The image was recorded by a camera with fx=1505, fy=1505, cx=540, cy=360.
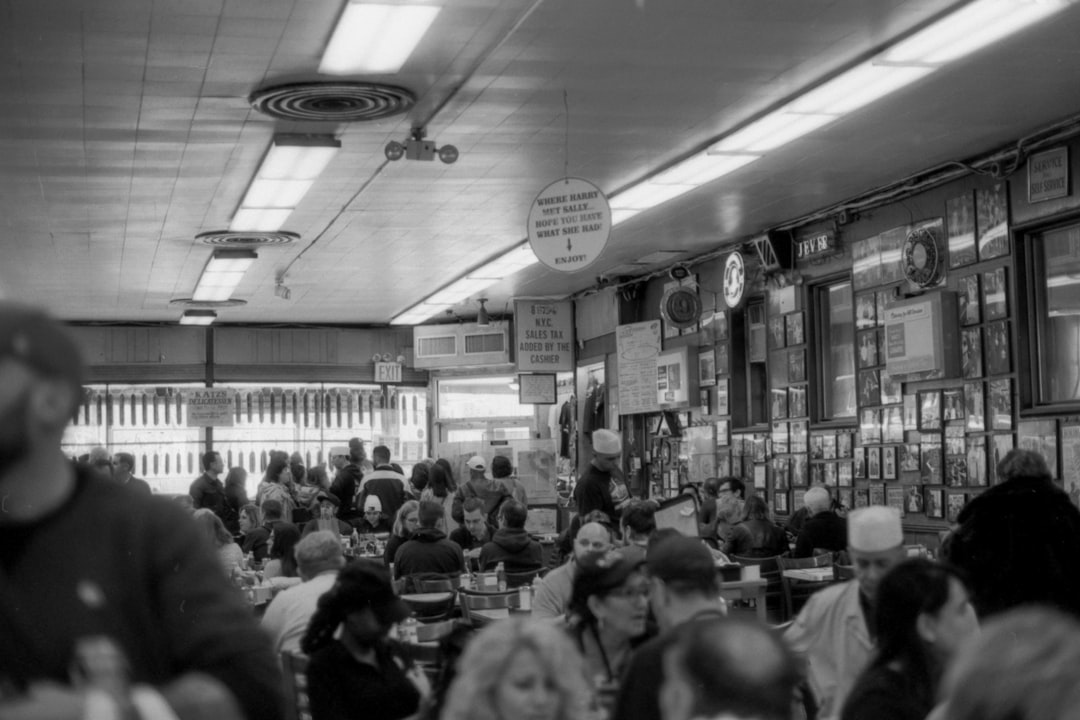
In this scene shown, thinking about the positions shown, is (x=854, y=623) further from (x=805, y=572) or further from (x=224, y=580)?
(x=805, y=572)

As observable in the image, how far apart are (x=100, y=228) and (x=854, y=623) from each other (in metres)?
10.9

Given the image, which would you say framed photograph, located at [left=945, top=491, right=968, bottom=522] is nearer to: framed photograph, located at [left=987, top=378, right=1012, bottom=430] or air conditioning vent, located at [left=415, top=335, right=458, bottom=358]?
framed photograph, located at [left=987, top=378, right=1012, bottom=430]

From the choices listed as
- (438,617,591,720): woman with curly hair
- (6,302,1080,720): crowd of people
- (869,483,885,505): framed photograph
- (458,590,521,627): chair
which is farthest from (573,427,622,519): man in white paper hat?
(438,617,591,720): woman with curly hair

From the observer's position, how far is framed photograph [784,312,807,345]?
50.4 ft

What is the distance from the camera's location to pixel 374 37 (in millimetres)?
8477

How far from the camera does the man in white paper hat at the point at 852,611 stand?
5.28 m

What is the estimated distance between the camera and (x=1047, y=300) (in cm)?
1165

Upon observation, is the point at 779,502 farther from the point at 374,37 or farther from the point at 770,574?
the point at 374,37

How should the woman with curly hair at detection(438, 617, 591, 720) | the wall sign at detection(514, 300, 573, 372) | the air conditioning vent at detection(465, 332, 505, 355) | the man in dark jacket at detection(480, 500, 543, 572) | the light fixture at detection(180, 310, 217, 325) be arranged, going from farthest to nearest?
the air conditioning vent at detection(465, 332, 505, 355) < the light fixture at detection(180, 310, 217, 325) < the wall sign at detection(514, 300, 573, 372) < the man in dark jacket at detection(480, 500, 543, 572) < the woman with curly hair at detection(438, 617, 591, 720)

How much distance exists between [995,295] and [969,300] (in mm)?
376

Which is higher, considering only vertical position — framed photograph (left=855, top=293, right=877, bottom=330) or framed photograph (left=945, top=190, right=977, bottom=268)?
framed photograph (left=945, top=190, right=977, bottom=268)

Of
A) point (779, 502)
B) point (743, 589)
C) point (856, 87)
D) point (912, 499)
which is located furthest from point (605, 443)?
point (779, 502)

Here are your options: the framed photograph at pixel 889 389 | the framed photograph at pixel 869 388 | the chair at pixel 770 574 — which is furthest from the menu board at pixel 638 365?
the chair at pixel 770 574

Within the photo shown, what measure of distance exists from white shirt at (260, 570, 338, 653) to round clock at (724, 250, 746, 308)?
10066mm
